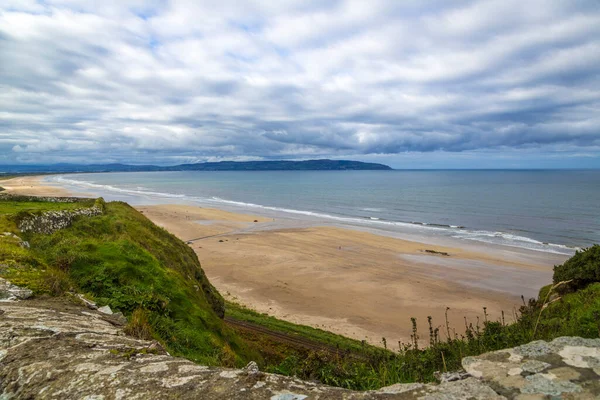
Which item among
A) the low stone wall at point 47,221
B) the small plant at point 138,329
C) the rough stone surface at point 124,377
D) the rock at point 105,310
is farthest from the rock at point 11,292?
the low stone wall at point 47,221

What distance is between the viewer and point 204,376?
10.9 ft

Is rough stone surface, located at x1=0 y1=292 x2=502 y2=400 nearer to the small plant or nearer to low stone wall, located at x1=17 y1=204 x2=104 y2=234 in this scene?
the small plant

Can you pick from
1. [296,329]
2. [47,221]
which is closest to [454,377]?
[47,221]

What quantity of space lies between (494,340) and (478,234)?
166 feet

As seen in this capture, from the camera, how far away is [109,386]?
3111mm

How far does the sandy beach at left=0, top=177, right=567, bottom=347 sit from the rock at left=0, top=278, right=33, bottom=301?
17.5 meters

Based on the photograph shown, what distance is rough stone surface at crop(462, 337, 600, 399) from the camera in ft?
9.40

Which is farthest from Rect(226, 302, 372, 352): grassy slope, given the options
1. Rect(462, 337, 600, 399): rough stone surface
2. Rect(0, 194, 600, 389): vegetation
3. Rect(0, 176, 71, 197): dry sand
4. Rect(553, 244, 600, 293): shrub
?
Rect(0, 176, 71, 197): dry sand

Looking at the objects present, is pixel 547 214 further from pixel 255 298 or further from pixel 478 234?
pixel 255 298

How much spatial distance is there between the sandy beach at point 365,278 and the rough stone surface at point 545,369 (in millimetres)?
15938

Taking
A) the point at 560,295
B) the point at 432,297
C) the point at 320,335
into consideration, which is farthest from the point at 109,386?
the point at 432,297

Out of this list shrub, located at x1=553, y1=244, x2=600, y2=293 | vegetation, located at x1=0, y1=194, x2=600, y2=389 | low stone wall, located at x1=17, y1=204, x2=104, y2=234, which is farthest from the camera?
shrub, located at x1=553, y1=244, x2=600, y2=293

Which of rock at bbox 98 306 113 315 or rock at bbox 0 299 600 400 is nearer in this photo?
rock at bbox 0 299 600 400

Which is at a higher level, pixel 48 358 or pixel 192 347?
pixel 48 358
